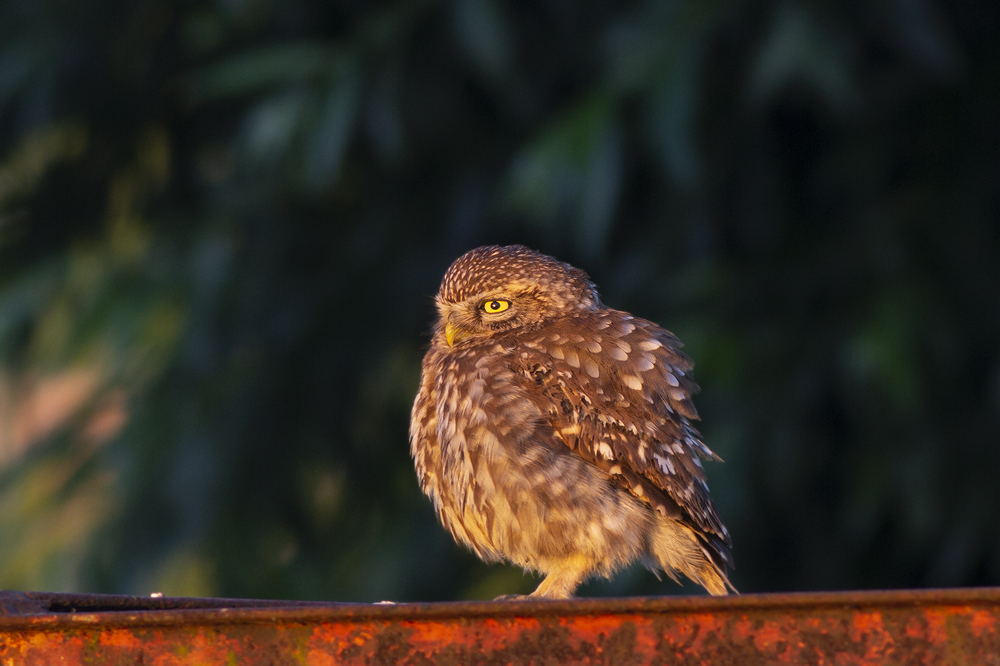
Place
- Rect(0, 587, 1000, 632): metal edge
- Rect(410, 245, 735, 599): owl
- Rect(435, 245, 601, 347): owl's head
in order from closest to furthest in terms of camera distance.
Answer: Rect(0, 587, 1000, 632): metal edge < Rect(410, 245, 735, 599): owl < Rect(435, 245, 601, 347): owl's head

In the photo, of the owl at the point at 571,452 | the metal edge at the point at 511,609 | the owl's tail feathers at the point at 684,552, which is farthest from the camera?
the owl's tail feathers at the point at 684,552

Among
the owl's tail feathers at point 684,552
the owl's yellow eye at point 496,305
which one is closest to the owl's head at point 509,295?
the owl's yellow eye at point 496,305

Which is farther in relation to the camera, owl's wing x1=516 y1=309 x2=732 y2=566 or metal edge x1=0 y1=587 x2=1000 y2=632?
owl's wing x1=516 y1=309 x2=732 y2=566

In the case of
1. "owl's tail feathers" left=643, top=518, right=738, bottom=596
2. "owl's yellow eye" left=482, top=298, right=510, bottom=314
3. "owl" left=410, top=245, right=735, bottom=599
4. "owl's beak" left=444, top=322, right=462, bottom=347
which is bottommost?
"owl's tail feathers" left=643, top=518, right=738, bottom=596

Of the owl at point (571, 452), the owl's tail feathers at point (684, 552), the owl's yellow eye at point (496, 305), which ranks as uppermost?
the owl's yellow eye at point (496, 305)

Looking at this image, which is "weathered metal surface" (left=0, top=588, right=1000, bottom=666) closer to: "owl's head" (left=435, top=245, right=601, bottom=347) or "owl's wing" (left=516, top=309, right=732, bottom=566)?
"owl's wing" (left=516, top=309, right=732, bottom=566)

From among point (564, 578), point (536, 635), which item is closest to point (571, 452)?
point (564, 578)

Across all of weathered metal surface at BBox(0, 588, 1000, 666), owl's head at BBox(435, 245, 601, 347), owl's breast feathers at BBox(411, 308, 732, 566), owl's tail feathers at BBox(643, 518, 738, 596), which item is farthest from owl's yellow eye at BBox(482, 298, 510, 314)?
weathered metal surface at BBox(0, 588, 1000, 666)

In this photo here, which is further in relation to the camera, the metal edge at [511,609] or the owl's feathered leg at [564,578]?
the owl's feathered leg at [564,578]

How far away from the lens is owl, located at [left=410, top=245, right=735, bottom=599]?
2.88 m

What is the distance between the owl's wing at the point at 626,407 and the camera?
9.56 feet

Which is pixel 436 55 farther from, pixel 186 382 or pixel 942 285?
pixel 942 285

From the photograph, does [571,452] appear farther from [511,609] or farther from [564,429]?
[511,609]

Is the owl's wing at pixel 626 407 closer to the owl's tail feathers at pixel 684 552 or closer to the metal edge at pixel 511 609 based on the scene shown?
the owl's tail feathers at pixel 684 552
